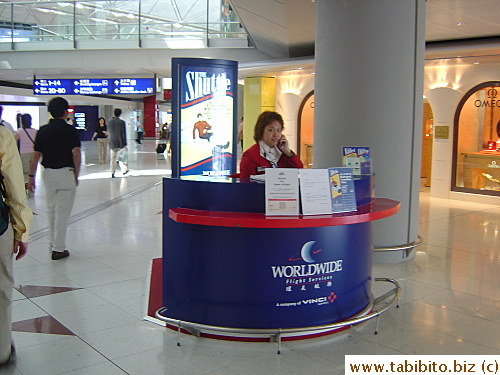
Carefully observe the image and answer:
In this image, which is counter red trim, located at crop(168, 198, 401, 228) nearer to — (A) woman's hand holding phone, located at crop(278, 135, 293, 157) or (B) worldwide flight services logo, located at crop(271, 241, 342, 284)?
(B) worldwide flight services logo, located at crop(271, 241, 342, 284)

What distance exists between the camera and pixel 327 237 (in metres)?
3.72

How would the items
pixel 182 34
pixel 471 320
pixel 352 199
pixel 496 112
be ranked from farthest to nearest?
pixel 182 34 < pixel 496 112 < pixel 471 320 < pixel 352 199

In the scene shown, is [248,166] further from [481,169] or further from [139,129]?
[139,129]

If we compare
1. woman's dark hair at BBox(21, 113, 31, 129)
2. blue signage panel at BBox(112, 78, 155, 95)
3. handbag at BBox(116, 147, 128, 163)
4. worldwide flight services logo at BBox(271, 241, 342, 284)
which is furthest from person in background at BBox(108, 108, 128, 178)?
worldwide flight services logo at BBox(271, 241, 342, 284)

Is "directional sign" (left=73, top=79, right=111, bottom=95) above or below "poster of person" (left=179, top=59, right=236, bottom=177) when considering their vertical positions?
above

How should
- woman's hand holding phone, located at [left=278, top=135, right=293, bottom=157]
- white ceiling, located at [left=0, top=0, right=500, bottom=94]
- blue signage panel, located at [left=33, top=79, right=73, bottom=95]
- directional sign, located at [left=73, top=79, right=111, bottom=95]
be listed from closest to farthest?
woman's hand holding phone, located at [left=278, top=135, right=293, bottom=157] < white ceiling, located at [left=0, top=0, right=500, bottom=94] < directional sign, located at [left=73, top=79, right=111, bottom=95] < blue signage panel, located at [left=33, top=79, right=73, bottom=95]

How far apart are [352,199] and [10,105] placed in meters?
23.1

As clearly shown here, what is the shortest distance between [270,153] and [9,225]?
2.22m

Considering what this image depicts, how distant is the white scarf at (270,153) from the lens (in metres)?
4.60

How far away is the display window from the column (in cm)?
602

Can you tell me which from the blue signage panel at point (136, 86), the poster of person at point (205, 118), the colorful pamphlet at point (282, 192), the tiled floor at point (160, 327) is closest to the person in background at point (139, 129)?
the blue signage panel at point (136, 86)

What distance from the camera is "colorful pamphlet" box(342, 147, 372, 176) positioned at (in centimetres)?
505

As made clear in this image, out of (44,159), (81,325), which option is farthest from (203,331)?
(44,159)

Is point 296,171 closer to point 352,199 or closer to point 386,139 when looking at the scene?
point 352,199
